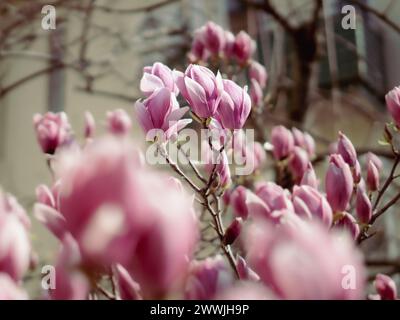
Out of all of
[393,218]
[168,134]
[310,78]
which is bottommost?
→ [168,134]

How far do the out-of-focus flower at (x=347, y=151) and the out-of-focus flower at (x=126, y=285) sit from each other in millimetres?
295

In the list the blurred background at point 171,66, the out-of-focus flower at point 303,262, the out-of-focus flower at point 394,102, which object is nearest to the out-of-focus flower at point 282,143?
the out-of-focus flower at point 394,102

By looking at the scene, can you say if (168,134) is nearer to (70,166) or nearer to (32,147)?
(70,166)

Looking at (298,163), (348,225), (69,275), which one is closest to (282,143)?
(298,163)

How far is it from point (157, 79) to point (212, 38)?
60 cm

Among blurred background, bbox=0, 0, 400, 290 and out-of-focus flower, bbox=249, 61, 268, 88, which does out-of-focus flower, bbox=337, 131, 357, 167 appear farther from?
blurred background, bbox=0, 0, 400, 290

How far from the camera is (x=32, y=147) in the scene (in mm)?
3410

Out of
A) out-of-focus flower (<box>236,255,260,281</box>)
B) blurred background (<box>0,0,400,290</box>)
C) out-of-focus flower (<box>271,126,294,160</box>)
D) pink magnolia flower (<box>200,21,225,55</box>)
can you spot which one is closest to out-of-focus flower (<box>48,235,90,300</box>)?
out-of-focus flower (<box>236,255,260,281</box>)

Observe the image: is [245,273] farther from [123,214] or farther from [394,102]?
[394,102]

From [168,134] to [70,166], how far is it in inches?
11.8

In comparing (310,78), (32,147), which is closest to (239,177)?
(310,78)

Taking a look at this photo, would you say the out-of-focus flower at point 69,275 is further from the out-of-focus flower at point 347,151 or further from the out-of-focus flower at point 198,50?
the out-of-focus flower at point 198,50

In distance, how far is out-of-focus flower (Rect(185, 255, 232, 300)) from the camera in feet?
1.04

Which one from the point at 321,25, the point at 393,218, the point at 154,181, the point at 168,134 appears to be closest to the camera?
the point at 154,181
